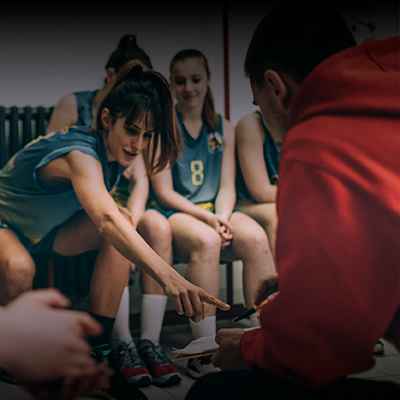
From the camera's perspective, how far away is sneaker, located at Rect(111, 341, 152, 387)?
124cm

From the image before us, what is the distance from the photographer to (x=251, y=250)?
4.47 feet

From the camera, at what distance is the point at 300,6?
42.4 inches

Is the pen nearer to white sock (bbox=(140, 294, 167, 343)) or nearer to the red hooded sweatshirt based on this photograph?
white sock (bbox=(140, 294, 167, 343))

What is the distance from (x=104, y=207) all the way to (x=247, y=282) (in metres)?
0.35

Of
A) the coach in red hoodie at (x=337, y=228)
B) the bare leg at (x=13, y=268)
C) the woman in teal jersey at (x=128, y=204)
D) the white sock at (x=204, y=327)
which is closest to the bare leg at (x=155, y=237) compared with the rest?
the woman in teal jersey at (x=128, y=204)

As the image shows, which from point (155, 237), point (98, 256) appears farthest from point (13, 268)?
point (155, 237)

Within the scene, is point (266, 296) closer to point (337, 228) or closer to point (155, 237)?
point (155, 237)

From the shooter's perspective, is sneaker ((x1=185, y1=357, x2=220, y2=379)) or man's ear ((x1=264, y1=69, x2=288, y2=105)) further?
sneaker ((x1=185, y1=357, x2=220, y2=379))

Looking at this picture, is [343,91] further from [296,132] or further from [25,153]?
[25,153]

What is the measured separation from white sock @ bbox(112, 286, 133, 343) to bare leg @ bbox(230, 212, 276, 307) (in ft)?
0.83

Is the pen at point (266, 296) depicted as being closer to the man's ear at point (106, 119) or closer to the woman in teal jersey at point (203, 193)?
the woman in teal jersey at point (203, 193)

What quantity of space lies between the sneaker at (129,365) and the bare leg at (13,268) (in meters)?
0.22

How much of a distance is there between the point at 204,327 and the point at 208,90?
52cm

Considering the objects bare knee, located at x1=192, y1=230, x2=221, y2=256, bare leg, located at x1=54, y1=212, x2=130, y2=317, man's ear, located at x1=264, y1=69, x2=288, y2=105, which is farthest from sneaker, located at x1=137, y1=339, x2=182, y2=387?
man's ear, located at x1=264, y1=69, x2=288, y2=105
